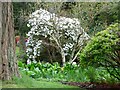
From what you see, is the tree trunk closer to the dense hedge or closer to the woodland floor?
the dense hedge

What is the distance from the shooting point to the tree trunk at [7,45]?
3.34m

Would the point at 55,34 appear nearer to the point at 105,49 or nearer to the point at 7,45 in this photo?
the point at 7,45

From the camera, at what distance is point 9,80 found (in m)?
3.39

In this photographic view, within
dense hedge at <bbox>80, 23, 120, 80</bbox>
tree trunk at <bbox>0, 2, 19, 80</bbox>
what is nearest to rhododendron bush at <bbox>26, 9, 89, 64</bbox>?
dense hedge at <bbox>80, 23, 120, 80</bbox>

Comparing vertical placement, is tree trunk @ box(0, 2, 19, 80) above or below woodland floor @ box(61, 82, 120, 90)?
above

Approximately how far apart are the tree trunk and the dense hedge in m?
0.89

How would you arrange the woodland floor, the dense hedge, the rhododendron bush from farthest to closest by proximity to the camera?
the rhododendron bush < the woodland floor < the dense hedge

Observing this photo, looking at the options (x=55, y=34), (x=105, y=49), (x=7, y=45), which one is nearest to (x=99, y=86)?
(x=105, y=49)

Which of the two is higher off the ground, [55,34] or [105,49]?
[55,34]

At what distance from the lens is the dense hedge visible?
10.8 ft

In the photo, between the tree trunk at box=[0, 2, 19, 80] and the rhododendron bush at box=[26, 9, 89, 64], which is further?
the rhododendron bush at box=[26, 9, 89, 64]

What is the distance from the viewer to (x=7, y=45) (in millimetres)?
3383

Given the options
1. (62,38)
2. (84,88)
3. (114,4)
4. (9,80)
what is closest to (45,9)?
(62,38)

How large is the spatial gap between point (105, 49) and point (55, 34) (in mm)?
3222
